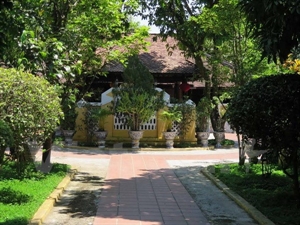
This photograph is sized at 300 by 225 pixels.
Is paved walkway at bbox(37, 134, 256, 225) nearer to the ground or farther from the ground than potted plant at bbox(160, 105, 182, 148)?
nearer to the ground

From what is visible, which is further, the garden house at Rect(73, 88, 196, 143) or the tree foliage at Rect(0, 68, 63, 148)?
the garden house at Rect(73, 88, 196, 143)

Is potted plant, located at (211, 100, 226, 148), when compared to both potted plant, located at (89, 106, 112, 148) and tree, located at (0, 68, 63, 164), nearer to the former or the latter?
potted plant, located at (89, 106, 112, 148)

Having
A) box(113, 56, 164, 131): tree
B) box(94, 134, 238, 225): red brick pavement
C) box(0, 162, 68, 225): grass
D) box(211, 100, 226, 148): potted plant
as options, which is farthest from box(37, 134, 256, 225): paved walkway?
box(211, 100, 226, 148): potted plant

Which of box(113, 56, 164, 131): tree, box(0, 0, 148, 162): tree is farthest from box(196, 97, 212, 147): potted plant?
box(0, 0, 148, 162): tree

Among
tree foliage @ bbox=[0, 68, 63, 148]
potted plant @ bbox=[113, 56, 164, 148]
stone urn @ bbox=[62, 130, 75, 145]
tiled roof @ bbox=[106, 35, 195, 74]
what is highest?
tiled roof @ bbox=[106, 35, 195, 74]

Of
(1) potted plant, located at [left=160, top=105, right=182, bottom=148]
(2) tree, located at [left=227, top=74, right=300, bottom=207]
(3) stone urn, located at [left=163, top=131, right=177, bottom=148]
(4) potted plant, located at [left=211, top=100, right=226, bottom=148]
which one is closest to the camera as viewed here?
(2) tree, located at [left=227, top=74, right=300, bottom=207]

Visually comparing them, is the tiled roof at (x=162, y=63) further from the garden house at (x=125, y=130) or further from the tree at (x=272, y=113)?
the tree at (x=272, y=113)

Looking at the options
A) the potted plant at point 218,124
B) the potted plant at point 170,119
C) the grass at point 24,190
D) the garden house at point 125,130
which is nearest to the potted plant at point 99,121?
the garden house at point 125,130

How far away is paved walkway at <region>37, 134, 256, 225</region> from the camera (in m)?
5.95

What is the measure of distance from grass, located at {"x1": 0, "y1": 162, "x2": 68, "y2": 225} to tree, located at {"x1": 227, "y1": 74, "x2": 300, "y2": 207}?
3.60 m

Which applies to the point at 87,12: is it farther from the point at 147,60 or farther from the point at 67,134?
the point at 147,60

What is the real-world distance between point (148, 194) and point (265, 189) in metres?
2.38

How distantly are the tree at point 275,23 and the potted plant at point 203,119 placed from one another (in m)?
10.4

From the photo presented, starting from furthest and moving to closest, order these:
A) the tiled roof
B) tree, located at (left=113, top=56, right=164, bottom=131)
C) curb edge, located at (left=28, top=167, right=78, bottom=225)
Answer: the tiled roof
tree, located at (left=113, top=56, right=164, bottom=131)
curb edge, located at (left=28, top=167, right=78, bottom=225)
